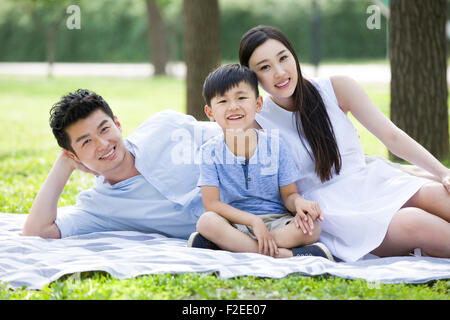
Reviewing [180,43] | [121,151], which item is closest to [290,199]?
[121,151]

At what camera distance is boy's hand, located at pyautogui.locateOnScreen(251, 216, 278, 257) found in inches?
115

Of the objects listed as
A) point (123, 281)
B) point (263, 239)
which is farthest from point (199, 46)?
point (123, 281)

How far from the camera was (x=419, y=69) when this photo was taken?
5418mm

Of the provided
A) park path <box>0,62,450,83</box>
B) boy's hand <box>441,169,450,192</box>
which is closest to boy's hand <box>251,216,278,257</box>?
boy's hand <box>441,169,450,192</box>

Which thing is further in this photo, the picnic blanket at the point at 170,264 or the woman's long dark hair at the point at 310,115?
the woman's long dark hair at the point at 310,115

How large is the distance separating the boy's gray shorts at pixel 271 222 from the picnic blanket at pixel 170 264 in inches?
5.7

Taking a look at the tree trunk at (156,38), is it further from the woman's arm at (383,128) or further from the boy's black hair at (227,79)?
the boy's black hair at (227,79)

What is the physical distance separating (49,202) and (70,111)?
1.88 ft

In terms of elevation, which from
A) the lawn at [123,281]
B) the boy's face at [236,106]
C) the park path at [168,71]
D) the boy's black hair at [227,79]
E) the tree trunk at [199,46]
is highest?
the park path at [168,71]

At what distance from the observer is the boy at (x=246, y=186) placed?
9.71 ft

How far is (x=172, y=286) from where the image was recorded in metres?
2.59

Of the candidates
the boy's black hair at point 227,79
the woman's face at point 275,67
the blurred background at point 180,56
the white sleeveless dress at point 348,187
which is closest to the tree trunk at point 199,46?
the blurred background at point 180,56

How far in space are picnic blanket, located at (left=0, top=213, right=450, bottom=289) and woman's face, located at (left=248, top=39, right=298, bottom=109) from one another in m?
0.93

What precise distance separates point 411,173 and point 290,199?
2.77 ft
